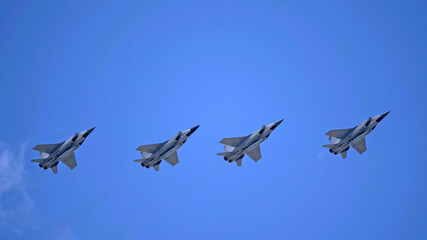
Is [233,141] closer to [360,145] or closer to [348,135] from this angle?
[348,135]

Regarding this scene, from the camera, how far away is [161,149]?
9494cm

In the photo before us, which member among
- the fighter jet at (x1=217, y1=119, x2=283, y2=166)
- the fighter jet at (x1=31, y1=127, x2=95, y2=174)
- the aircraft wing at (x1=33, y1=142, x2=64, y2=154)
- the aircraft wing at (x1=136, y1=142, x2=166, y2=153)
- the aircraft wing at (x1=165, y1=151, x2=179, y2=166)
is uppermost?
the aircraft wing at (x1=33, y1=142, x2=64, y2=154)

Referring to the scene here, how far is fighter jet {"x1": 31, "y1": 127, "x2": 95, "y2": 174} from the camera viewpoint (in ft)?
308

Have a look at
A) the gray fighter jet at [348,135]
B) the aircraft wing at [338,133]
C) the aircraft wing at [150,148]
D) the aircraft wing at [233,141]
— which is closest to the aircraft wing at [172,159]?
the aircraft wing at [150,148]

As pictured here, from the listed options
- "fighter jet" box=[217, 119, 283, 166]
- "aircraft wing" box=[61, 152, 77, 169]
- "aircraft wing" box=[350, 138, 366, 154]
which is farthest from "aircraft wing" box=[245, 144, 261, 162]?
"aircraft wing" box=[61, 152, 77, 169]

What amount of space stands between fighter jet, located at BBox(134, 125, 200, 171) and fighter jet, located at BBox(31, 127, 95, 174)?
837 centimetres

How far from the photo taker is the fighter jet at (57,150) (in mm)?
93812

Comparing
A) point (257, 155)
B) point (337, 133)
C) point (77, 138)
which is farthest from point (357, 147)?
point (77, 138)

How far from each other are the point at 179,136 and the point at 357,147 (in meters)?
27.6

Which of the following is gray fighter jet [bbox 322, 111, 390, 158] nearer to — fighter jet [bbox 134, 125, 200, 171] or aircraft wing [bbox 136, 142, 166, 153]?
fighter jet [bbox 134, 125, 200, 171]

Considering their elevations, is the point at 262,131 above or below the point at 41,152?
below

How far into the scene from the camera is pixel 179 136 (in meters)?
93.9

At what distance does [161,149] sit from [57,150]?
14.8m

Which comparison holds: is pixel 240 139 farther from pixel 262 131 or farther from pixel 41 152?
pixel 41 152
